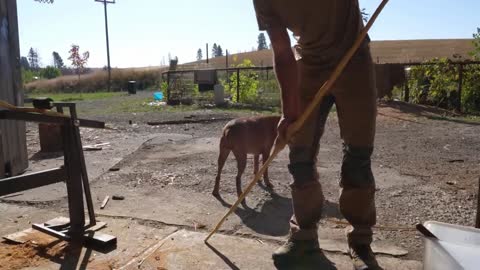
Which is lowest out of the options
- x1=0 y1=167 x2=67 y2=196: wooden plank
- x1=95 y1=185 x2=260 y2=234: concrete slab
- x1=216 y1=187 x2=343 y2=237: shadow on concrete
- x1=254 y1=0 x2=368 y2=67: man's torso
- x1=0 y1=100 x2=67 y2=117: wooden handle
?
x1=216 y1=187 x2=343 y2=237: shadow on concrete

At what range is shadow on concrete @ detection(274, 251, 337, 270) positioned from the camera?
2922mm

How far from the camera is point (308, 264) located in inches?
117

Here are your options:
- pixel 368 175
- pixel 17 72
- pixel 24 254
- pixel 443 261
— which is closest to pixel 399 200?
A: pixel 368 175

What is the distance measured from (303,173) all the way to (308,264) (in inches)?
24.0

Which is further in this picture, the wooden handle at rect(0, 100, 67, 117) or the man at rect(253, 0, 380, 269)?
the wooden handle at rect(0, 100, 67, 117)

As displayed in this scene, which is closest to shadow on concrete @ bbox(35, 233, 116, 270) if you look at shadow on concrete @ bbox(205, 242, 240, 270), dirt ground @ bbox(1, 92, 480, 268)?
dirt ground @ bbox(1, 92, 480, 268)

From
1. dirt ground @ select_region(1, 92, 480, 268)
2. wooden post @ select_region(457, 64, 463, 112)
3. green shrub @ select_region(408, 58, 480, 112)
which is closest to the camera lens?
dirt ground @ select_region(1, 92, 480, 268)

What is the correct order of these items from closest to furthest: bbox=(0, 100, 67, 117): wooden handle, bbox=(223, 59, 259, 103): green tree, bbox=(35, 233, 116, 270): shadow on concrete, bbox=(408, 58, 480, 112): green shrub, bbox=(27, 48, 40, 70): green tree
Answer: bbox=(0, 100, 67, 117): wooden handle
bbox=(35, 233, 116, 270): shadow on concrete
bbox=(408, 58, 480, 112): green shrub
bbox=(223, 59, 259, 103): green tree
bbox=(27, 48, 40, 70): green tree

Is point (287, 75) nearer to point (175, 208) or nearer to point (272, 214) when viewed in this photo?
point (272, 214)

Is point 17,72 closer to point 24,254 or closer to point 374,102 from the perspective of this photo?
point 24,254

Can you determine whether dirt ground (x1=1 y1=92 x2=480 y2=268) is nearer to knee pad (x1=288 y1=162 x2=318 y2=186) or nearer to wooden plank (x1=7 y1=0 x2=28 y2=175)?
knee pad (x1=288 y1=162 x2=318 y2=186)

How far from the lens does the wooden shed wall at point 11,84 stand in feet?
18.8

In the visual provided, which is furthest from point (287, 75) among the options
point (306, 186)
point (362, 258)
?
point (362, 258)

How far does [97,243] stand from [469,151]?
5851 millimetres
